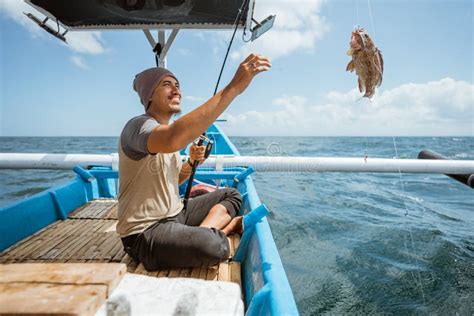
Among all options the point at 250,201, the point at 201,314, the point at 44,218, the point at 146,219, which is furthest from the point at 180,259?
the point at 44,218

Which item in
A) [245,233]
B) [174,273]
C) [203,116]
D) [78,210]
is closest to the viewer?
[203,116]

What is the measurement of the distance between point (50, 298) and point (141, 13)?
14.1 feet

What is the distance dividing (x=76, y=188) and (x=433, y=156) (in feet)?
24.2

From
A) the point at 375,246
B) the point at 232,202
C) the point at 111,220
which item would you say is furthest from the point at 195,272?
the point at 375,246

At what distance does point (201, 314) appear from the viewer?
4.33ft

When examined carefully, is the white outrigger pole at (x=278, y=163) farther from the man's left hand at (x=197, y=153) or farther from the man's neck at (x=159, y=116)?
the man's neck at (x=159, y=116)

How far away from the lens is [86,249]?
2.77m

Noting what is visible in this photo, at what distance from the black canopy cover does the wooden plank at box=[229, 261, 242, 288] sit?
3.45 metres

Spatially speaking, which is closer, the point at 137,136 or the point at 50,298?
the point at 50,298

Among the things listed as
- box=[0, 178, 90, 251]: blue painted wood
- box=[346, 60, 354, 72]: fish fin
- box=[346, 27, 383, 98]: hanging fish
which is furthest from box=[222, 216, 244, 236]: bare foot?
box=[0, 178, 90, 251]: blue painted wood

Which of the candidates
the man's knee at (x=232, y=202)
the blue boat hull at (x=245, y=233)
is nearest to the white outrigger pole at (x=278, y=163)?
the blue boat hull at (x=245, y=233)

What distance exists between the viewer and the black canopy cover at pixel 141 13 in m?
4.07

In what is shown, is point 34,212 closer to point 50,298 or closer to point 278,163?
point 50,298

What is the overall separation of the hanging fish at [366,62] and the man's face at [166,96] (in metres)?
1.77
